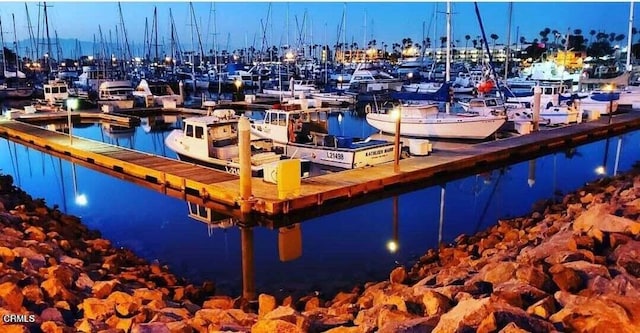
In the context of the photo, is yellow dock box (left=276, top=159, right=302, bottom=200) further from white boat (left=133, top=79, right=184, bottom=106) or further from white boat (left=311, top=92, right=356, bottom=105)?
white boat (left=311, top=92, right=356, bottom=105)

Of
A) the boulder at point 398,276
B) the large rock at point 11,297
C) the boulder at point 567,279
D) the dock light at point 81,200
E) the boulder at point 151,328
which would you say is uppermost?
the boulder at point 567,279

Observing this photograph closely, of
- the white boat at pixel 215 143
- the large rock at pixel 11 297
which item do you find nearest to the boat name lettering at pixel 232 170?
the white boat at pixel 215 143

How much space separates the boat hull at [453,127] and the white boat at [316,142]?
18.7ft

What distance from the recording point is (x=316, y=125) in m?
17.3

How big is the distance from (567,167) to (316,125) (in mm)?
8314

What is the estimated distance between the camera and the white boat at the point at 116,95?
35.7m

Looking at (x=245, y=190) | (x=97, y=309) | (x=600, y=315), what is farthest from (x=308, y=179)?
(x=600, y=315)

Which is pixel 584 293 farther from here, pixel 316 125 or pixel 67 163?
pixel 67 163

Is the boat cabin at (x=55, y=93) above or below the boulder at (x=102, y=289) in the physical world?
above

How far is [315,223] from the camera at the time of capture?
39.1ft

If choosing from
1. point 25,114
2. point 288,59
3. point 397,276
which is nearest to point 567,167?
point 397,276

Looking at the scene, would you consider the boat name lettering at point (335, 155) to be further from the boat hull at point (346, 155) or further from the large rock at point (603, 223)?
the large rock at point (603, 223)

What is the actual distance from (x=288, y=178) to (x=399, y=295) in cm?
592

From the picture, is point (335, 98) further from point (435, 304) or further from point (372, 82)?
point (435, 304)
